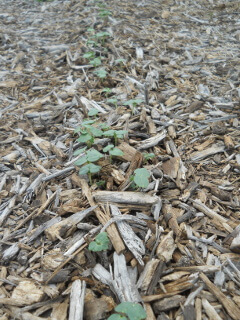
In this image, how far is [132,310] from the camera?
4.82ft

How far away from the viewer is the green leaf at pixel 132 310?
4.76ft

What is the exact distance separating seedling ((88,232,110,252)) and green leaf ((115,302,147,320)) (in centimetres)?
35

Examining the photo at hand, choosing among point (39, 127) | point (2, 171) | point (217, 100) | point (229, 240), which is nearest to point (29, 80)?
point (39, 127)

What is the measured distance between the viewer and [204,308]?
165 centimetres

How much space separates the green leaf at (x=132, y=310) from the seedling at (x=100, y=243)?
35cm

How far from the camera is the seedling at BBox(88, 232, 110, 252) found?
1763 mm

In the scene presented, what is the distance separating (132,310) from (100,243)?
430 mm

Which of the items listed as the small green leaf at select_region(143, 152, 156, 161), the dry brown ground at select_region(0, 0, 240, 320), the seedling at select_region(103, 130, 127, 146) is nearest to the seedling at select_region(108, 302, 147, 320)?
the dry brown ground at select_region(0, 0, 240, 320)

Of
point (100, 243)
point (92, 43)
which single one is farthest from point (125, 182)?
point (92, 43)

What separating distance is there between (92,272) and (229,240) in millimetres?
882

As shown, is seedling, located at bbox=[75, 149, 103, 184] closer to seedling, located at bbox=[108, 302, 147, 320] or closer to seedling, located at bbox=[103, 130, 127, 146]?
seedling, located at bbox=[103, 130, 127, 146]

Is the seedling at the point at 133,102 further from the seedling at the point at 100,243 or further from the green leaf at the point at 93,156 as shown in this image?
the seedling at the point at 100,243

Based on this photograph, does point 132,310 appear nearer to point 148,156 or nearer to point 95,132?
point 148,156

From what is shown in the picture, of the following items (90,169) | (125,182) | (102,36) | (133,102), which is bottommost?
(125,182)
